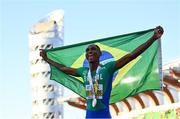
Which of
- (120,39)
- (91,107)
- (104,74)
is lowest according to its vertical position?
(91,107)

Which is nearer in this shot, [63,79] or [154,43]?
[154,43]

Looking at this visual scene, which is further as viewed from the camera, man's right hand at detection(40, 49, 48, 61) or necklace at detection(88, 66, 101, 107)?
man's right hand at detection(40, 49, 48, 61)

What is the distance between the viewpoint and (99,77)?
23.5 feet

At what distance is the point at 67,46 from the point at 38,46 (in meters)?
56.9

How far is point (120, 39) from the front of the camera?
7.96 m

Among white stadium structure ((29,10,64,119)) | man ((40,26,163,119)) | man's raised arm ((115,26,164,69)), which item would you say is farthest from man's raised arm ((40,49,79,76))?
white stadium structure ((29,10,64,119))

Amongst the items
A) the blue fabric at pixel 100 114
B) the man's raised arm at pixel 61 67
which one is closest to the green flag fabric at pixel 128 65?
the man's raised arm at pixel 61 67

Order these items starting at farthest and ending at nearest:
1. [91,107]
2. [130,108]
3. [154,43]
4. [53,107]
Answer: [53,107], [130,108], [154,43], [91,107]

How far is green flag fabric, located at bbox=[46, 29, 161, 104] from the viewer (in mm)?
7703

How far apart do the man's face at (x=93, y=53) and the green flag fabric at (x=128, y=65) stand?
29cm

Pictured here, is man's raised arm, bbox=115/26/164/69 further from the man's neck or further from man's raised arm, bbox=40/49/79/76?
man's raised arm, bbox=40/49/79/76

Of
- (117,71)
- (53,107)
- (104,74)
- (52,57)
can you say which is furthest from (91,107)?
(53,107)

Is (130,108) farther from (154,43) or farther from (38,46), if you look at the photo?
(38,46)

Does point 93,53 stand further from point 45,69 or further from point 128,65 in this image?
point 45,69
